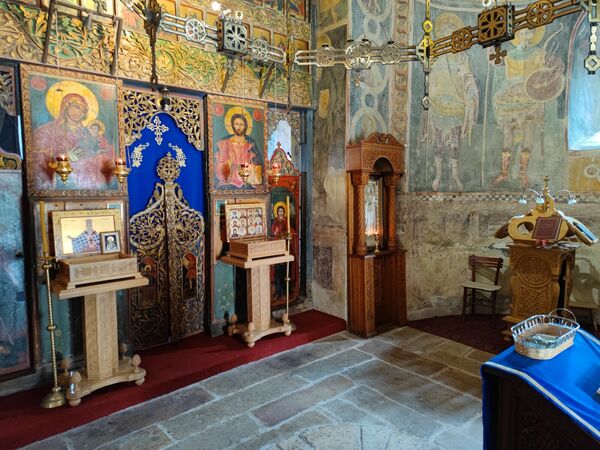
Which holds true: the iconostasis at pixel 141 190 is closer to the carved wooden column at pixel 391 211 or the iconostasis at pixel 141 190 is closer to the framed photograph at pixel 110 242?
the framed photograph at pixel 110 242

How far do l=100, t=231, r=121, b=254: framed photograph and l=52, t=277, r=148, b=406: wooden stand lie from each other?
53 cm

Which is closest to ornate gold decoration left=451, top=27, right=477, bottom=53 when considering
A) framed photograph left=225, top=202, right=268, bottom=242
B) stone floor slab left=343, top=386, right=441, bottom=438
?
framed photograph left=225, top=202, right=268, bottom=242

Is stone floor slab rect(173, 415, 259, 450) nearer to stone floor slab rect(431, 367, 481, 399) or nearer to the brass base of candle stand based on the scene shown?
the brass base of candle stand

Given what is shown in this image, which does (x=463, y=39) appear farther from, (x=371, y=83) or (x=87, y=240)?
(x=87, y=240)

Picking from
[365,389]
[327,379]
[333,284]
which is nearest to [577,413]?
[365,389]

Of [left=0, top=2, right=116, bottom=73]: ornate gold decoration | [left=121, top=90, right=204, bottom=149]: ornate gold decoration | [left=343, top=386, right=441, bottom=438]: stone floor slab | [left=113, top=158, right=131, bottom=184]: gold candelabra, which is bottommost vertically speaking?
[left=343, top=386, right=441, bottom=438]: stone floor slab

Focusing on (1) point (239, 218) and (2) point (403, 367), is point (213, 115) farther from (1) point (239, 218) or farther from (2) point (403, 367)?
(2) point (403, 367)

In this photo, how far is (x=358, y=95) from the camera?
5.88m

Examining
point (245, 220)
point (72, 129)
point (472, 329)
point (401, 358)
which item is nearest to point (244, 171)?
point (245, 220)

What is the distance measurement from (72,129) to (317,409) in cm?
381

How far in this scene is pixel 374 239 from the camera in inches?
251

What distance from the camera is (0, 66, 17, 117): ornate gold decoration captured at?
387cm

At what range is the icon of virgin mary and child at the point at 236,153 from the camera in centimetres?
549

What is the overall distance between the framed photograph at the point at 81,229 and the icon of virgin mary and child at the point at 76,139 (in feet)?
1.07
